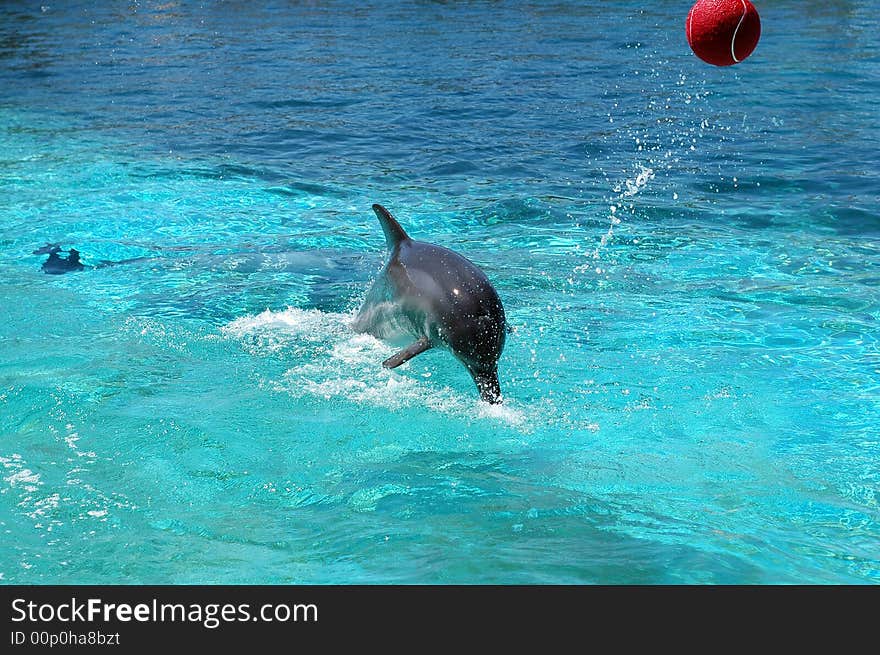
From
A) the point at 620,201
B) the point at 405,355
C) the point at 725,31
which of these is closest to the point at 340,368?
the point at 405,355

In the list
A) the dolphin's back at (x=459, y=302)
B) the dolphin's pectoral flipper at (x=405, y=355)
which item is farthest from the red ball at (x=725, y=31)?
the dolphin's pectoral flipper at (x=405, y=355)

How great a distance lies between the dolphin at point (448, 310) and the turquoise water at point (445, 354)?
1.53ft

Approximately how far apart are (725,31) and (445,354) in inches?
124

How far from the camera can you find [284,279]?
8.62 m

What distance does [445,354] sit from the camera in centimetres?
701

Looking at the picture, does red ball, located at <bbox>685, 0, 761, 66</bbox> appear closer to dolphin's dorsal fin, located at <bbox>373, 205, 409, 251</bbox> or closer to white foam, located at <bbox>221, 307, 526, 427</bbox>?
dolphin's dorsal fin, located at <bbox>373, 205, 409, 251</bbox>

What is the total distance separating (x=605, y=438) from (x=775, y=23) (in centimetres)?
1952

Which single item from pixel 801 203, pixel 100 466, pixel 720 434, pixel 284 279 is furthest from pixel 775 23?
pixel 100 466

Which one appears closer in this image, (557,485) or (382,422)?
(557,485)

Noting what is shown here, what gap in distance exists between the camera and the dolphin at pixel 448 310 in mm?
5336

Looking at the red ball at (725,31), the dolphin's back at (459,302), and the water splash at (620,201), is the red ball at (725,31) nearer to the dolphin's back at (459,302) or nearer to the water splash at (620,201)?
the water splash at (620,201)

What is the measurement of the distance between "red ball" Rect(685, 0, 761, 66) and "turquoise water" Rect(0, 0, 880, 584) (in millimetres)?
1862
